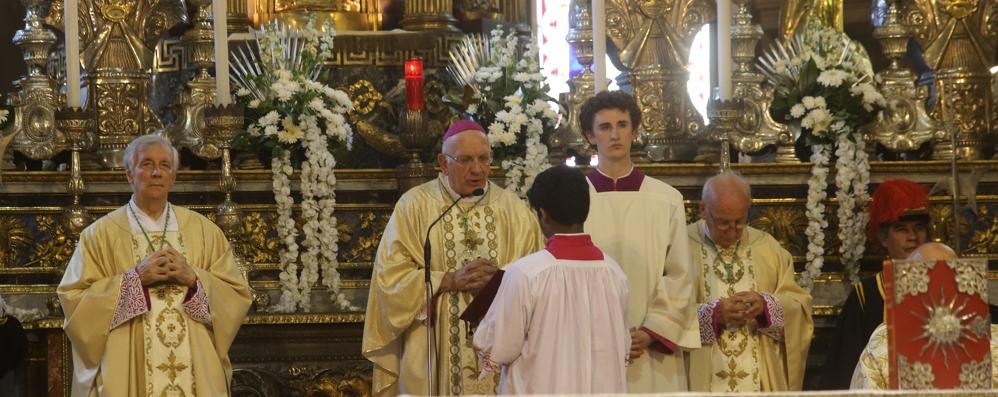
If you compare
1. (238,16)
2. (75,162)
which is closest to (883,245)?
(238,16)

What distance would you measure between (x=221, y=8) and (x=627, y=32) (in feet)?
7.39

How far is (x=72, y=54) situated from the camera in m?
8.18

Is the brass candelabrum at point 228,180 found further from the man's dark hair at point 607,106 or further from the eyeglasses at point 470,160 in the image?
the man's dark hair at point 607,106

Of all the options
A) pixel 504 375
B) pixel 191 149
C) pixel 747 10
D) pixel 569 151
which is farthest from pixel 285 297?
pixel 747 10

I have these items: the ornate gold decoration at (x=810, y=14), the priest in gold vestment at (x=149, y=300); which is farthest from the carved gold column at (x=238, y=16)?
the ornate gold decoration at (x=810, y=14)

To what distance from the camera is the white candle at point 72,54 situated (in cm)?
818

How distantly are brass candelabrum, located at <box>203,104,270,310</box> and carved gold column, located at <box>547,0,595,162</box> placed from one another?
156cm

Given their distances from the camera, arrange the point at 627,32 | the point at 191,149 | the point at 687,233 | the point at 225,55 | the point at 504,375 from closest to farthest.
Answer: the point at 504,375 → the point at 687,233 → the point at 225,55 → the point at 191,149 → the point at 627,32

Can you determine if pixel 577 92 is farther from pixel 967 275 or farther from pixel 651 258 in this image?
pixel 967 275

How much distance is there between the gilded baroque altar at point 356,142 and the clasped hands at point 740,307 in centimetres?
78

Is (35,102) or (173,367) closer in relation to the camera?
(173,367)

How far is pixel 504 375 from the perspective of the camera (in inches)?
250

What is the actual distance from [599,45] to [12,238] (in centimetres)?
279

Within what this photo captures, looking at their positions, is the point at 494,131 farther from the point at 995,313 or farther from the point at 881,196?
the point at 995,313
